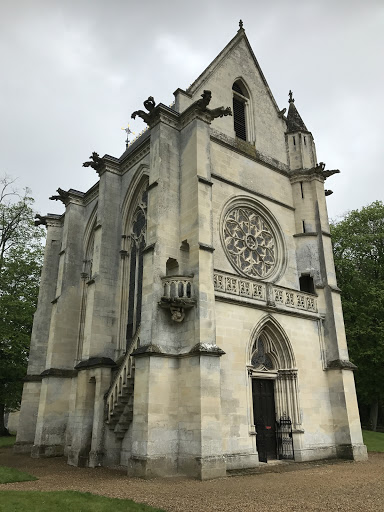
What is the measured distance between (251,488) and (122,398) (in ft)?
16.8

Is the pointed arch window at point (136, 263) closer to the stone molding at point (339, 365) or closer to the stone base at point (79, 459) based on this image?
the stone base at point (79, 459)

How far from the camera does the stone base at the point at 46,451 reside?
612 inches

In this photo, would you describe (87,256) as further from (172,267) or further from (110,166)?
(172,267)

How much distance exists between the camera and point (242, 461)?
11703 mm

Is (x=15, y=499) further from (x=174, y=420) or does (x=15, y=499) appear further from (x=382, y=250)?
(x=382, y=250)

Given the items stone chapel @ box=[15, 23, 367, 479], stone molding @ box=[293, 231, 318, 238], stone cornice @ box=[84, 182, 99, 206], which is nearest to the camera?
stone chapel @ box=[15, 23, 367, 479]

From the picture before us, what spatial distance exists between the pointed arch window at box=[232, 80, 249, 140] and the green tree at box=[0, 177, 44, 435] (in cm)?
1515

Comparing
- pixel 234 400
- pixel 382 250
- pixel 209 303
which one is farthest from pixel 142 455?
pixel 382 250

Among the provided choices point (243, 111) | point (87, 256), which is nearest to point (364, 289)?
point (243, 111)

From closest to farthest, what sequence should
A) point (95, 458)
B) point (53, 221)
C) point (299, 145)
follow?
point (95, 458) < point (299, 145) < point (53, 221)

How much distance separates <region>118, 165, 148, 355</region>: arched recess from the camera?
15.4m

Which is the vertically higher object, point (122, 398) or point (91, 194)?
point (91, 194)

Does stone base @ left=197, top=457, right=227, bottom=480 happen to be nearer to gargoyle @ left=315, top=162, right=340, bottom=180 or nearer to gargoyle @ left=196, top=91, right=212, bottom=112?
gargoyle @ left=196, top=91, right=212, bottom=112

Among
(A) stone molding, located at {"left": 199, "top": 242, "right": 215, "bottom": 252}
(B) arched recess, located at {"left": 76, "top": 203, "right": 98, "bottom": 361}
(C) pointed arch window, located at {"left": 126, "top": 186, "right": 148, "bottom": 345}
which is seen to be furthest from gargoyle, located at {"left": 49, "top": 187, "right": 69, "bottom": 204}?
(A) stone molding, located at {"left": 199, "top": 242, "right": 215, "bottom": 252}
